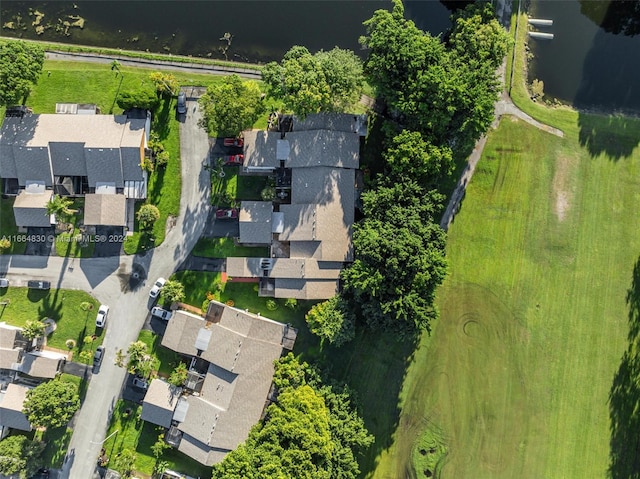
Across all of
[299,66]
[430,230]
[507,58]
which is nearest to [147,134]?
[299,66]

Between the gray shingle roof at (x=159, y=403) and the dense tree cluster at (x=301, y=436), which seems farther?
the gray shingle roof at (x=159, y=403)

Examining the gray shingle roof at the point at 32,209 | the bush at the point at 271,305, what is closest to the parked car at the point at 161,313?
the bush at the point at 271,305

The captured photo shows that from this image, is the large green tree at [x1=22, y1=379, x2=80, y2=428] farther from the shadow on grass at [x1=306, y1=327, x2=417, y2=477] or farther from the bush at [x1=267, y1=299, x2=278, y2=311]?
the shadow on grass at [x1=306, y1=327, x2=417, y2=477]

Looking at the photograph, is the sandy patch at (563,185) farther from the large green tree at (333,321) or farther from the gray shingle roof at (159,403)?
the gray shingle roof at (159,403)

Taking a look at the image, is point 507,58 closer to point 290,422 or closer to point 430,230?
point 430,230

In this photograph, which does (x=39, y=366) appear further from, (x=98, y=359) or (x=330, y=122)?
(x=330, y=122)

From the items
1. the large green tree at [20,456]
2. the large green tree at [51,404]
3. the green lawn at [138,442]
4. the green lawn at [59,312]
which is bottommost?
the large green tree at [20,456]

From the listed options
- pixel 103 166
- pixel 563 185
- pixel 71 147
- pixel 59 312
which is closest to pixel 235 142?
pixel 103 166
